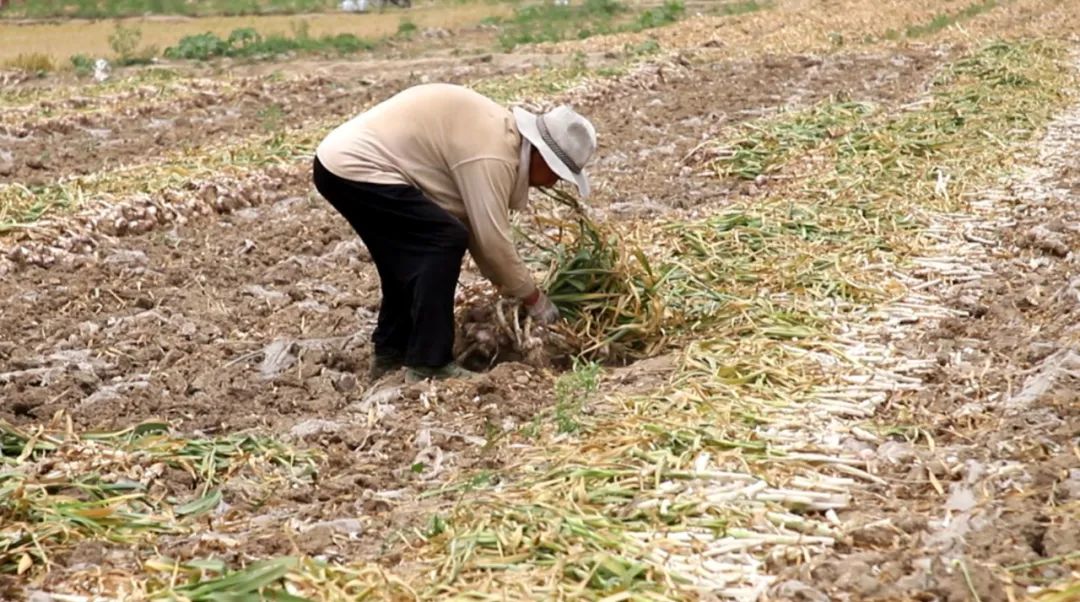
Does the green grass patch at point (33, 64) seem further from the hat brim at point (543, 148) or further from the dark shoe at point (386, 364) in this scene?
the hat brim at point (543, 148)

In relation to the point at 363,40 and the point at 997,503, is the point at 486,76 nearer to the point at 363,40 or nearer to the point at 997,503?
the point at 363,40

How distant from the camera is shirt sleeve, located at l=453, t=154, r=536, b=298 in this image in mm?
5266

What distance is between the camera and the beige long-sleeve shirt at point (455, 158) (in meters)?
5.28

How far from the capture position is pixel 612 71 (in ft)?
50.4

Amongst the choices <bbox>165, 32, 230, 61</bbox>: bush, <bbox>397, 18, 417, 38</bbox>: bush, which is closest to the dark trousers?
<bbox>165, 32, 230, 61</bbox>: bush

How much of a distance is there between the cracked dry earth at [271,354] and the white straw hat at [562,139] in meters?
0.81

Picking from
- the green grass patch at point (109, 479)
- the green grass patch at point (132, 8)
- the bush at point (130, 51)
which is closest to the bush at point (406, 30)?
the bush at point (130, 51)

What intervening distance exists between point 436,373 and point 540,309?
49 centimetres

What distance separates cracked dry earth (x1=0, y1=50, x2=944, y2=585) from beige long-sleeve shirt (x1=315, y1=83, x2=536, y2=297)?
Answer: 55cm

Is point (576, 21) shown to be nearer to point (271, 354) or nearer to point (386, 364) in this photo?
point (271, 354)

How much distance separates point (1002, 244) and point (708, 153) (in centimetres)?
344

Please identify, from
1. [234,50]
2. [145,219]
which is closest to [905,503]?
[145,219]

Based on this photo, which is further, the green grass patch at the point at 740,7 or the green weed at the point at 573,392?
the green grass patch at the point at 740,7

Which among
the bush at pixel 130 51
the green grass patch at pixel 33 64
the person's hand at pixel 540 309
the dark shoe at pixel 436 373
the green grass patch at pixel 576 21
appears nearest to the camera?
the dark shoe at pixel 436 373
